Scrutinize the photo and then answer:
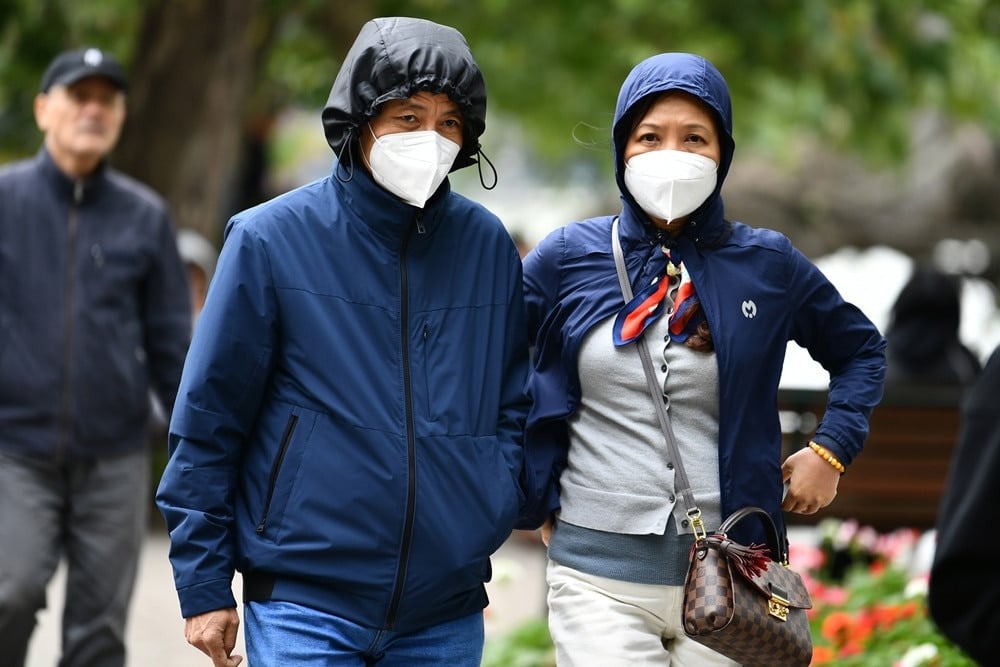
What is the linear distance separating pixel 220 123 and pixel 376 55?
796 centimetres

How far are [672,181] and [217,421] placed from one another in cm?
117

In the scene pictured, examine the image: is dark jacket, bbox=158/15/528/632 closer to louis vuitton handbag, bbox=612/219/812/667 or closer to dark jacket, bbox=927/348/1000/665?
louis vuitton handbag, bbox=612/219/812/667

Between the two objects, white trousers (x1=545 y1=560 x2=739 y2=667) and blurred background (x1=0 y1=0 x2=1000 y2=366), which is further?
blurred background (x1=0 y1=0 x2=1000 y2=366)

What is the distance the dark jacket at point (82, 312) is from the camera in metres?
5.21

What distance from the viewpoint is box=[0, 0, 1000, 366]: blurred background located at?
36.7 feet

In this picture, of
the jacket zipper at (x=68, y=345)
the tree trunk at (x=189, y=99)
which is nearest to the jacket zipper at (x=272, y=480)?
the jacket zipper at (x=68, y=345)

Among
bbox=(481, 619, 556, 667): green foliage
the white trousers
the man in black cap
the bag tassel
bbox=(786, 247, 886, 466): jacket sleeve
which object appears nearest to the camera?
the bag tassel

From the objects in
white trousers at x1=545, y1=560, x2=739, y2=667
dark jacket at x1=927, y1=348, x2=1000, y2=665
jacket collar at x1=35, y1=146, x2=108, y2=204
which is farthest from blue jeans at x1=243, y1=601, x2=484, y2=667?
jacket collar at x1=35, y1=146, x2=108, y2=204

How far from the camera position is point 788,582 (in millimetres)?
3674

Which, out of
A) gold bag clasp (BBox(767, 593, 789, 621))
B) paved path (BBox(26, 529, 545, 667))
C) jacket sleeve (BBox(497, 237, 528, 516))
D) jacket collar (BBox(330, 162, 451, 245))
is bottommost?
paved path (BBox(26, 529, 545, 667))

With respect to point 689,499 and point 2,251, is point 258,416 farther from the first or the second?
Result: point 2,251

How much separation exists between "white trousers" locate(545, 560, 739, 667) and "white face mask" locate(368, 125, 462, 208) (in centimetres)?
96

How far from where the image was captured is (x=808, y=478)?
396cm

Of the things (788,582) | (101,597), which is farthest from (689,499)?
(101,597)
